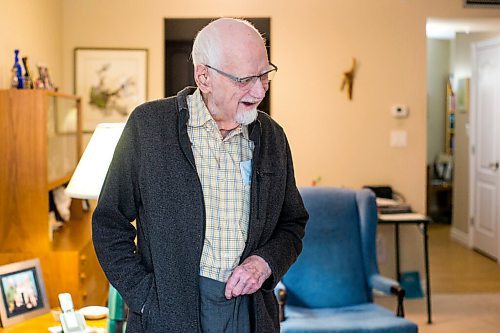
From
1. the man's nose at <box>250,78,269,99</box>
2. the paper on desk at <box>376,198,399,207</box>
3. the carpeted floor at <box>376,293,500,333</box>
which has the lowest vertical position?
the carpeted floor at <box>376,293,500,333</box>

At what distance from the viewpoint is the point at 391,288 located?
11.7 feet

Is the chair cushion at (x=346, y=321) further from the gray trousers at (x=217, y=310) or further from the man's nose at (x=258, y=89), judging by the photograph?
the man's nose at (x=258, y=89)

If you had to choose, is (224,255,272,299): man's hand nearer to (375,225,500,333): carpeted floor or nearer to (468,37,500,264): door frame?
(375,225,500,333): carpeted floor

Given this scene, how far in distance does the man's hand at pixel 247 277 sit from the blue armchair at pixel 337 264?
175 cm

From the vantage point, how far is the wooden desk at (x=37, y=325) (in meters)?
2.72

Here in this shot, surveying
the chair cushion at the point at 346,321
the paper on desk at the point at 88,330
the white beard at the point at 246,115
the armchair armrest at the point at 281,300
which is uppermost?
the white beard at the point at 246,115

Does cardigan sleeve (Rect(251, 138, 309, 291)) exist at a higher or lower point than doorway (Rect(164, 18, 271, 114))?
lower

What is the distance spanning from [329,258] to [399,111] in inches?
74.5

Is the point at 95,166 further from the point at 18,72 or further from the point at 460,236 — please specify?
the point at 460,236

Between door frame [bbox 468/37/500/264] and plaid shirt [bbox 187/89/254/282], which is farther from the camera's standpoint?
door frame [bbox 468/37/500/264]

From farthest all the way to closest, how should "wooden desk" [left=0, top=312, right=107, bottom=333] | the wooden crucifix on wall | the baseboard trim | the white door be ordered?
1. the baseboard trim
2. the white door
3. the wooden crucifix on wall
4. "wooden desk" [left=0, top=312, right=107, bottom=333]

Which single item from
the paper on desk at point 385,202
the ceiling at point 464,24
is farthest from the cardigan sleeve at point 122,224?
the ceiling at point 464,24

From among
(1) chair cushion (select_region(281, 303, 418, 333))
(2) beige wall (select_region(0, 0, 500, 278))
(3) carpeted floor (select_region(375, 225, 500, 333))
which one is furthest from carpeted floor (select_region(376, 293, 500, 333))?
(1) chair cushion (select_region(281, 303, 418, 333))

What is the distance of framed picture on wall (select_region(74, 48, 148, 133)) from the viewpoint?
5191 mm
